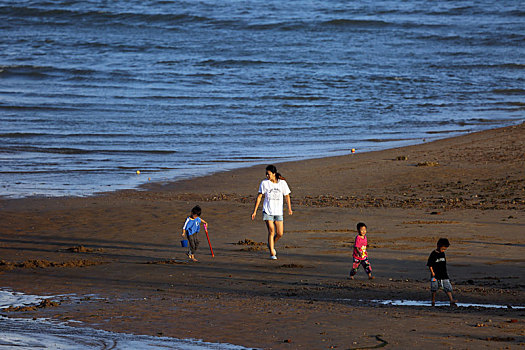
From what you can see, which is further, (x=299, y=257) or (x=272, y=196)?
(x=272, y=196)

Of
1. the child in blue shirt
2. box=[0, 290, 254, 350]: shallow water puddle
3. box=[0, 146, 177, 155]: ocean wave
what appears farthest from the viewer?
box=[0, 146, 177, 155]: ocean wave

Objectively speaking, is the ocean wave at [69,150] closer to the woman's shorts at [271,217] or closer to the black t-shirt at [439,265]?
the woman's shorts at [271,217]

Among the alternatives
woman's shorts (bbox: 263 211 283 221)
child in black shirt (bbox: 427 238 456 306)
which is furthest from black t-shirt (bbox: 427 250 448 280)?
woman's shorts (bbox: 263 211 283 221)

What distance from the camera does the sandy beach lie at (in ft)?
23.5

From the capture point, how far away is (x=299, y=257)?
10.8m

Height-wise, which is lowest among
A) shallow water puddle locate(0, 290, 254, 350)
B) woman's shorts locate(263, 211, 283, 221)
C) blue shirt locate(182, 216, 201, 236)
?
shallow water puddle locate(0, 290, 254, 350)

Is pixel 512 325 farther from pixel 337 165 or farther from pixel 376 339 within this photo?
pixel 337 165

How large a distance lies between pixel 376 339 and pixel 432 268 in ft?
5.53

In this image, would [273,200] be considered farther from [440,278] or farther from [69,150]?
[69,150]

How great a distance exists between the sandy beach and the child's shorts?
0.24 meters

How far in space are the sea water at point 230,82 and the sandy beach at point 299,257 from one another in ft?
10.9

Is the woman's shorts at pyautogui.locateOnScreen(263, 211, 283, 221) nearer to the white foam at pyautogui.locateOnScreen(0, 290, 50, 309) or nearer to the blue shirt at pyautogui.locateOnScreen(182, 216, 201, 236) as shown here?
the blue shirt at pyautogui.locateOnScreen(182, 216, 201, 236)

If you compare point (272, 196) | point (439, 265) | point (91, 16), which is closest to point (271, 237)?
point (272, 196)

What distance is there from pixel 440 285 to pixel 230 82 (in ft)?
108
